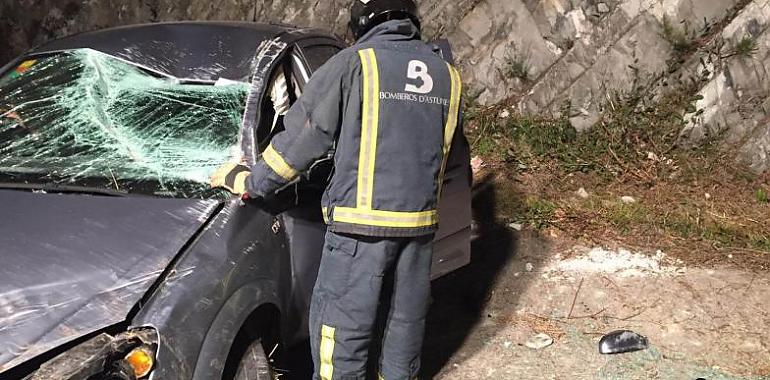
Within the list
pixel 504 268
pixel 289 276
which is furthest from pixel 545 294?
pixel 289 276

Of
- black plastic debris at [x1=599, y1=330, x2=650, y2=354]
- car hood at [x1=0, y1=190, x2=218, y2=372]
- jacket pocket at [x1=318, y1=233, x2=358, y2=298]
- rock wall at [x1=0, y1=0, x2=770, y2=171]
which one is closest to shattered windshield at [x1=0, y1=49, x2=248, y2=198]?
car hood at [x1=0, y1=190, x2=218, y2=372]

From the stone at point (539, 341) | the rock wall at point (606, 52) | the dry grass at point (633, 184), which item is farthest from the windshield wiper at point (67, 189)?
the rock wall at point (606, 52)

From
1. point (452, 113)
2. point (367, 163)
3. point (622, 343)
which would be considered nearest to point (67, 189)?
point (367, 163)

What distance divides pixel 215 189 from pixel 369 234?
58 centimetres

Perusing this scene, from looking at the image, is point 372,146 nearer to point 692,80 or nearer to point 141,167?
point 141,167

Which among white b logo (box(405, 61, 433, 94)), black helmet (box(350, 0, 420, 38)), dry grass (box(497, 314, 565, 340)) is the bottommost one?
dry grass (box(497, 314, 565, 340))

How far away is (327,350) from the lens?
9.16ft

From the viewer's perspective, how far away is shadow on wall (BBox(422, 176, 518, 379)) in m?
3.81

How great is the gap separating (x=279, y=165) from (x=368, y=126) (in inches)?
13.1

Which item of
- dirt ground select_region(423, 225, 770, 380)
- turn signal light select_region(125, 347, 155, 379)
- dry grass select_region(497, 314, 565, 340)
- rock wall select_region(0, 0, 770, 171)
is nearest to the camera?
turn signal light select_region(125, 347, 155, 379)

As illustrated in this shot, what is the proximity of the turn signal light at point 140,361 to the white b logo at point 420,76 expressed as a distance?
1196 millimetres

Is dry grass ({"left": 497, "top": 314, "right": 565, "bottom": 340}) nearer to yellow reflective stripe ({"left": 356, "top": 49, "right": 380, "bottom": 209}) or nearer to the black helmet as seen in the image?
yellow reflective stripe ({"left": 356, "top": 49, "right": 380, "bottom": 209})

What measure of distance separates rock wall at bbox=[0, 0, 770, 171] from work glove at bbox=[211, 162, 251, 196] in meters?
3.86

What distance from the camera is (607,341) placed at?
12.3ft
